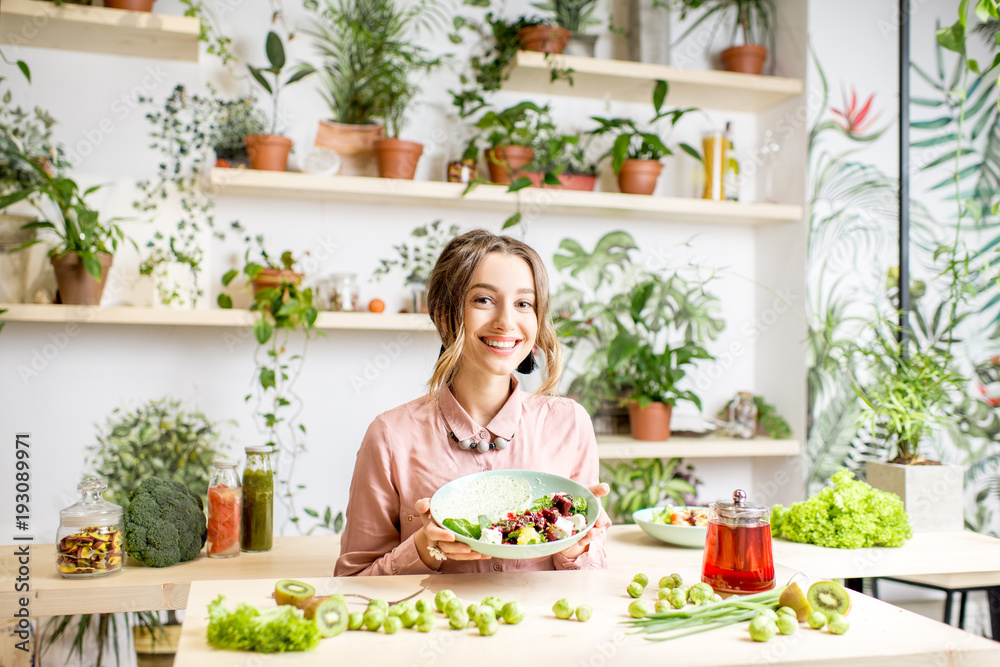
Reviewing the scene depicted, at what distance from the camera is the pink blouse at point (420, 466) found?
147cm

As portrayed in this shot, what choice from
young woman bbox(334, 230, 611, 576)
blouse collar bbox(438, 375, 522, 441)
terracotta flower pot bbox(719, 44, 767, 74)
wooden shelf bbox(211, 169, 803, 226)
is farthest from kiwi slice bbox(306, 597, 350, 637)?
terracotta flower pot bbox(719, 44, 767, 74)

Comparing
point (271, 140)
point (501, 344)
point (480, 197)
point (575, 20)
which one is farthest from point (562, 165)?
point (501, 344)

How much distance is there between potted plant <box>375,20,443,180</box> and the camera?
2.78 meters

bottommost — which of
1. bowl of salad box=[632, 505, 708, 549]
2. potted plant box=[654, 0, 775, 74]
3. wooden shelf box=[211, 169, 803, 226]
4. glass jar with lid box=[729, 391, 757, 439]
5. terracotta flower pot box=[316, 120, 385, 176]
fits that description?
bowl of salad box=[632, 505, 708, 549]

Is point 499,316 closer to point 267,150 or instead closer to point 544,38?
point 267,150

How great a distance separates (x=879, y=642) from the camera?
3.37 ft

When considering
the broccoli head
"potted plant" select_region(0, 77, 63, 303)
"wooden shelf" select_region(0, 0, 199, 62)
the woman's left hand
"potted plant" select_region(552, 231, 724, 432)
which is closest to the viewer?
the woman's left hand

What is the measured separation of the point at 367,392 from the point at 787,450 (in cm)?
164

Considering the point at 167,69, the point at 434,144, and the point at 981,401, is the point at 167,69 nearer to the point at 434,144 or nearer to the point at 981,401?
the point at 434,144

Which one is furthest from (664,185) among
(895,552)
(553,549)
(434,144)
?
(553,549)

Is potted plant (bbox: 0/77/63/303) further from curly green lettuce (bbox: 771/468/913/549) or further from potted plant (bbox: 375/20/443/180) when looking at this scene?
curly green lettuce (bbox: 771/468/913/549)

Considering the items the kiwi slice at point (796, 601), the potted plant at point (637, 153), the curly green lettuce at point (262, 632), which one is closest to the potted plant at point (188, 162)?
the potted plant at point (637, 153)

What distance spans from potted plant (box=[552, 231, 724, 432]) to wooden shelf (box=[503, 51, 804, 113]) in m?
0.58

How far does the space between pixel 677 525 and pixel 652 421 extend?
3.51 ft
